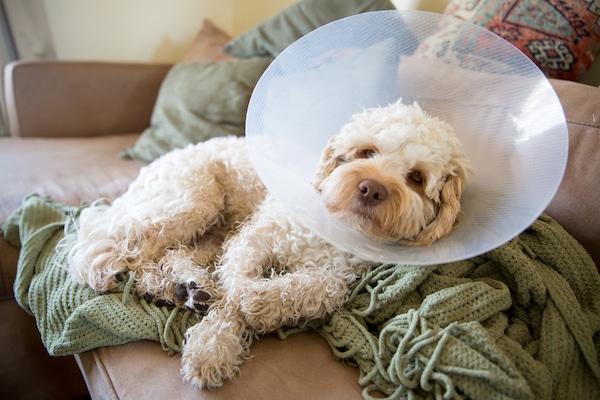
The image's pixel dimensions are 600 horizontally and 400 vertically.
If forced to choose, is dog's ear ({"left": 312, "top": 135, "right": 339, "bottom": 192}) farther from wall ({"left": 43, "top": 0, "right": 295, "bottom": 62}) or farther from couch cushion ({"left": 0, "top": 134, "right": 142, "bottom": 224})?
wall ({"left": 43, "top": 0, "right": 295, "bottom": 62})

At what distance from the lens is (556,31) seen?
1.62 meters

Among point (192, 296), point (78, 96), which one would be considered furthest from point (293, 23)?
point (192, 296)

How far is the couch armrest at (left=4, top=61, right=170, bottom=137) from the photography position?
248cm

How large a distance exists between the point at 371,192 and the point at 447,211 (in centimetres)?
23

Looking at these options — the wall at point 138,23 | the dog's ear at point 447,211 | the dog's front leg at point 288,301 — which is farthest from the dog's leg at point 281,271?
the wall at point 138,23

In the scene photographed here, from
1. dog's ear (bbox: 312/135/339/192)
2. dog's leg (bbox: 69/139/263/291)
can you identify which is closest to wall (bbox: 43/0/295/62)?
dog's leg (bbox: 69/139/263/291)

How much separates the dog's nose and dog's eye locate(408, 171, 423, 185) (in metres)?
0.17

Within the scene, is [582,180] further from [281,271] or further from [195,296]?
[195,296]

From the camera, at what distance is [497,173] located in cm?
121

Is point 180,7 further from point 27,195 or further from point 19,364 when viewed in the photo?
point 19,364

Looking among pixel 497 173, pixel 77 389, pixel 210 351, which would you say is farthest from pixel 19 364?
pixel 497 173

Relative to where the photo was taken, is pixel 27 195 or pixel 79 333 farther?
pixel 27 195

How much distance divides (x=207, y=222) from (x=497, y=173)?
40.9 inches

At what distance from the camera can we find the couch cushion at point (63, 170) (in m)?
1.93
